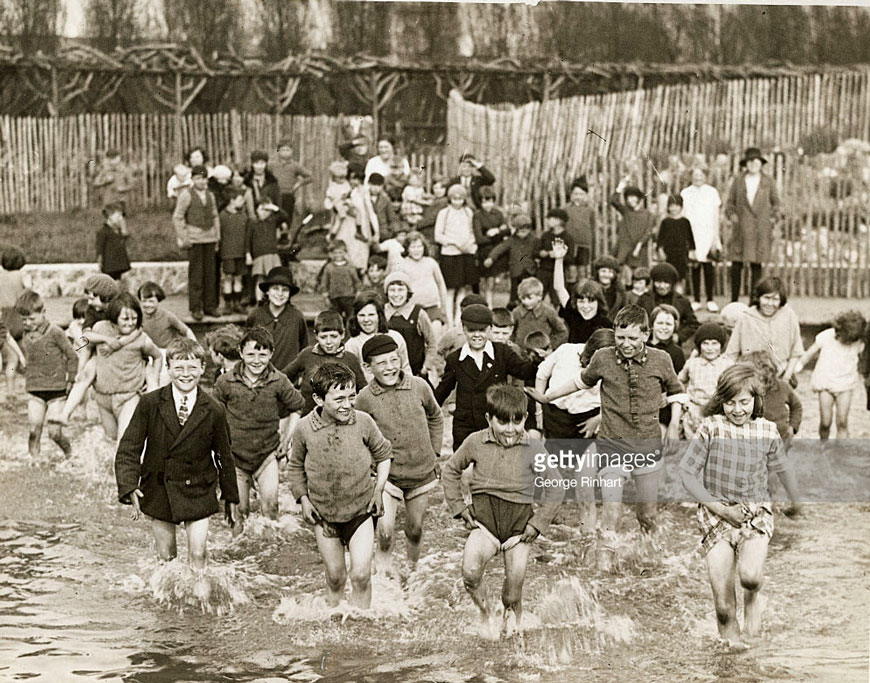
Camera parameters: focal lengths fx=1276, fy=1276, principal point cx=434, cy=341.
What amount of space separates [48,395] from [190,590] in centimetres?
350

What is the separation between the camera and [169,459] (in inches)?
269

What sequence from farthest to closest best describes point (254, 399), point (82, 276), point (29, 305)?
1. point (82, 276)
2. point (29, 305)
3. point (254, 399)

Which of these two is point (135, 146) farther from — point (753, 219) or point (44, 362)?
point (44, 362)

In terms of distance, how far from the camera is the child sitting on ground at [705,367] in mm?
8867

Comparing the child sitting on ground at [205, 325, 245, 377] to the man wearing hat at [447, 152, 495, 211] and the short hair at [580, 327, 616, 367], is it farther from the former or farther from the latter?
the man wearing hat at [447, 152, 495, 211]

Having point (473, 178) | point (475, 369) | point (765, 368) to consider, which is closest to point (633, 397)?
point (475, 369)

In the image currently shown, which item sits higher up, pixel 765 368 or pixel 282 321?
pixel 282 321

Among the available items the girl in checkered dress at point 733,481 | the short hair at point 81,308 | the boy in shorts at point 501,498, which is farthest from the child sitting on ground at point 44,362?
the girl in checkered dress at point 733,481

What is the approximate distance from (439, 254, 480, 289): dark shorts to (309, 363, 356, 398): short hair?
7.10 m

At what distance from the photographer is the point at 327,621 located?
6785 mm

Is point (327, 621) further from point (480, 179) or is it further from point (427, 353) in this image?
point (480, 179)

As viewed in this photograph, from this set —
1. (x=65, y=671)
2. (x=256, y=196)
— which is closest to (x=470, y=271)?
(x=256, y=196)

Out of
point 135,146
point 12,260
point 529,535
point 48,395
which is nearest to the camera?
point 529,535

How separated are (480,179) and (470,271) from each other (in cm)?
138
